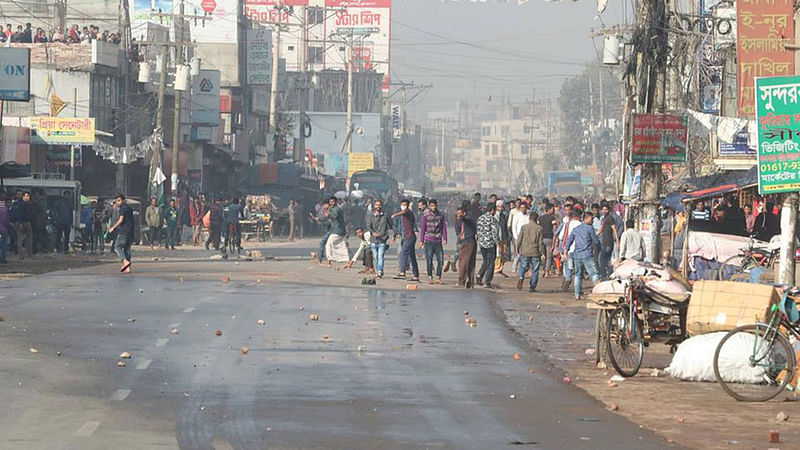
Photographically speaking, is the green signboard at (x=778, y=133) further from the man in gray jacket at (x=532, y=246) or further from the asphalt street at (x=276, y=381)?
the man in gray jacket at (x=532, y=246)

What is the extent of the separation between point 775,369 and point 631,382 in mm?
1692

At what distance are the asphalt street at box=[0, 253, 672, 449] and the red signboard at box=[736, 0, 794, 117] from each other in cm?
511

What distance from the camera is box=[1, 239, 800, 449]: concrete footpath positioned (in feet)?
37.2

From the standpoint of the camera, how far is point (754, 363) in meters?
13.3

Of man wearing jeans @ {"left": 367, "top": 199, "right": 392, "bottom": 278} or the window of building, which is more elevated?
the window of building

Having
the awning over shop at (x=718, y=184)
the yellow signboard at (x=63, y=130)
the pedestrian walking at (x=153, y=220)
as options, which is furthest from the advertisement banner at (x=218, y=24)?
the awning over shop at (x=718, y=184)

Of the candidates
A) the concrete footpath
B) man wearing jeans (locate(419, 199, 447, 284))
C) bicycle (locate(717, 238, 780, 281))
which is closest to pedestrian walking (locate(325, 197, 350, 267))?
the concrete footpath

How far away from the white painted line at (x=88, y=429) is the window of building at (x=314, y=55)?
464ft

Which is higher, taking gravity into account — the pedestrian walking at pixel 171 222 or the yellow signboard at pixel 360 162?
the yellow signboard at pixel 360 162

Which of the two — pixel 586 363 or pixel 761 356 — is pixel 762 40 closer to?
pixel 586 363

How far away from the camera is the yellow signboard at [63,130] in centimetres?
4919

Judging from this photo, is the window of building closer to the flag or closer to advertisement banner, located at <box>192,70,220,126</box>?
advertisement banner, located at <box>192,70,220,126</box>

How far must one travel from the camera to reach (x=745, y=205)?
36562mm

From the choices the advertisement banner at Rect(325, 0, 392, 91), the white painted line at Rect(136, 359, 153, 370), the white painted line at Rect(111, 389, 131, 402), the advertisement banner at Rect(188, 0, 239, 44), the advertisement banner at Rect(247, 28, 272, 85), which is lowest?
the white painted line at Rect(136, 359, 153, 370)
